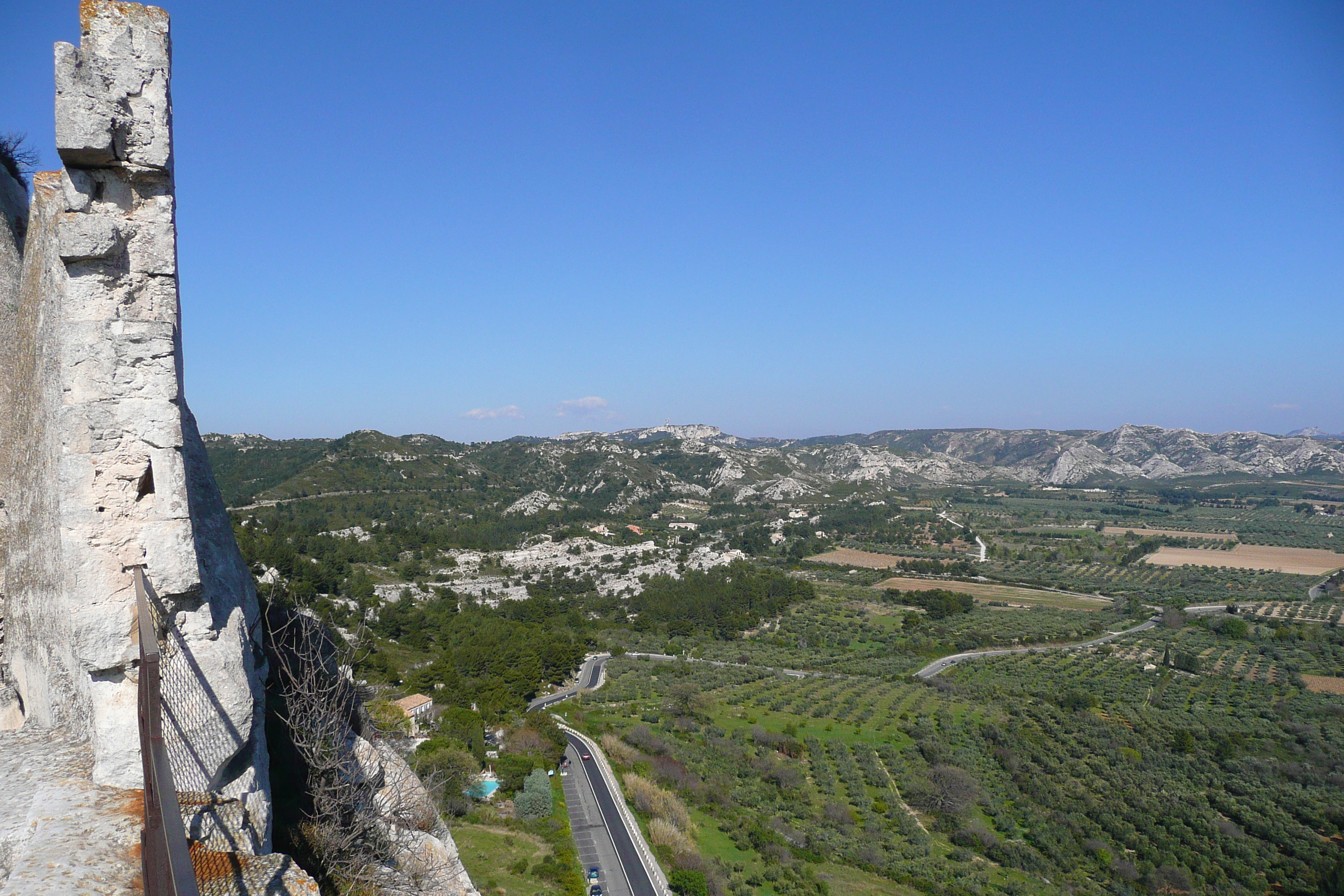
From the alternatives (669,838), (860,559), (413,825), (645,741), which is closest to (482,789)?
(669,838)

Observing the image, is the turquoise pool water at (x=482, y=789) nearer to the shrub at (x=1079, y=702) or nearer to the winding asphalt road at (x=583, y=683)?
the winding asphalt road at (x=583, y=683)

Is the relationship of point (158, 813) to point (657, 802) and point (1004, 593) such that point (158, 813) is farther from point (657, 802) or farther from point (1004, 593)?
point (1004, 593)

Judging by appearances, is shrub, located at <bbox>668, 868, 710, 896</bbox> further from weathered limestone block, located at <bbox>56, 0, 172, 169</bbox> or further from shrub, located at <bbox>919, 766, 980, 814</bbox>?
weathered limestone block, located at <bbox>56, 0, 172, 169</bbox>

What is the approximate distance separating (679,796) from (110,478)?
95.3 ft

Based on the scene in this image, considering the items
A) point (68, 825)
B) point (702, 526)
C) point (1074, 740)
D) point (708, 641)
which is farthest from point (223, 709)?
point (702, 526)

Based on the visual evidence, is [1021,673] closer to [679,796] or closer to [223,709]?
[679,796]

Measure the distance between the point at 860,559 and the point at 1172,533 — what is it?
64413 millimetres

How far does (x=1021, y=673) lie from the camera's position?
5244 cm

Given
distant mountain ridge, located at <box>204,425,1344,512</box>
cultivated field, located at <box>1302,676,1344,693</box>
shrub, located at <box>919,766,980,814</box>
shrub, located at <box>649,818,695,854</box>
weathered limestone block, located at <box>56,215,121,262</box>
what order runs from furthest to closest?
distant mountain ridge, located at <box>204,425,1344,512</box>, cultivated field, located at <box>1302,676,1344,693</box>, shrub, located at <box>919,766,980,814</box>, shrub, located at <box>649,818,695,854</box>, weathered limestone block, located at <box>56,215,121,262</box>

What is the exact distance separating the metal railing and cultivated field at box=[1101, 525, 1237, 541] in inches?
5708

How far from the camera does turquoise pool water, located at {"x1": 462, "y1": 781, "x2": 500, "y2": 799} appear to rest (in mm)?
25828

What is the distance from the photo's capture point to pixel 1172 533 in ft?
410

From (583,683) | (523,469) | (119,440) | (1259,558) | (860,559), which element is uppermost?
(119,440)

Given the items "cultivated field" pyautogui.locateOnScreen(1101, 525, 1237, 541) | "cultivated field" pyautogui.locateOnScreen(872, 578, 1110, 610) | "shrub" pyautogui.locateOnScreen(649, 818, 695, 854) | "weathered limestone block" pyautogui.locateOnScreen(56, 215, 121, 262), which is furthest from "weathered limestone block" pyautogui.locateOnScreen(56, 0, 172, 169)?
"cultivated field" pyautogui.locateOnScreen(1101, 525, 1237, 541)
